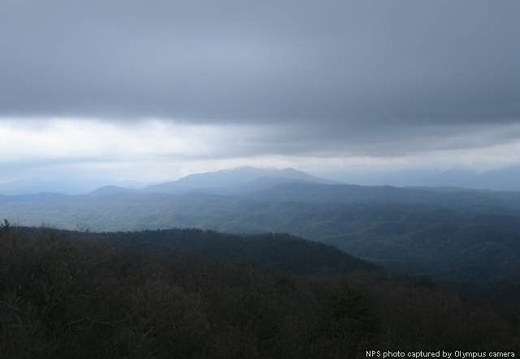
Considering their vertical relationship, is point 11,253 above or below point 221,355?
above

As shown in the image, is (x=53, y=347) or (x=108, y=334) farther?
(x=108, y=334)

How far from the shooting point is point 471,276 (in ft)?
415

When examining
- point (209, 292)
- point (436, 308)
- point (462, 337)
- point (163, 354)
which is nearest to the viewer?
point (163, 354)

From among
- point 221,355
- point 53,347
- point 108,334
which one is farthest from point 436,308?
point 53,347

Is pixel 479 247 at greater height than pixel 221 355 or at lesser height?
lesser

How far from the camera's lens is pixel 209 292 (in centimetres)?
2695

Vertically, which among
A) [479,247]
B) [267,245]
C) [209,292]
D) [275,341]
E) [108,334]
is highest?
[108,334]

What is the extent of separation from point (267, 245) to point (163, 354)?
353ft

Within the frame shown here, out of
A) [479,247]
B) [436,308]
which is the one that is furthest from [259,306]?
[479,247]

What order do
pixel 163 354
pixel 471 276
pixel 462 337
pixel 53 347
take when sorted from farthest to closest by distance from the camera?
pixel 471 276, pixel 462 337, pixel 163 354, pixel 53 347

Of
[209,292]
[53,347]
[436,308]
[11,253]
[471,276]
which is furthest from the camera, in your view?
[471,276]

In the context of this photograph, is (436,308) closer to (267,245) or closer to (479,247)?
(267,245)

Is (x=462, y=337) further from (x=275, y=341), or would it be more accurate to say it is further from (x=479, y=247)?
(x=479, y=247)

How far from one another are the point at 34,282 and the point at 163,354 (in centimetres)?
441
